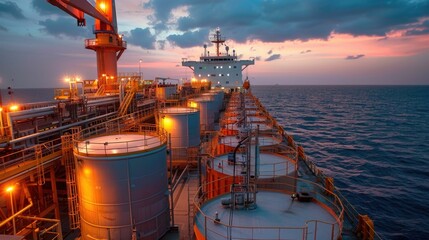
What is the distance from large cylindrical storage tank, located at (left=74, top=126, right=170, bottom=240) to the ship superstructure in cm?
6131

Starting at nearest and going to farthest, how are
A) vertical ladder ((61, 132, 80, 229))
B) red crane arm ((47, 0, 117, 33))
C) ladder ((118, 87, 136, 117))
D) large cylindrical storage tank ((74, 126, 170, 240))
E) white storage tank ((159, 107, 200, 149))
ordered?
large cylindrical storage tank ((74, 126, 170, 240)) → vertical ladder ((61, 132, 80, 229)) → white storage tank ((159, 107, 200, 149)) → ladder ((118, 87, 136, 117)) → red crane arm ((47, 0, 117, 33))

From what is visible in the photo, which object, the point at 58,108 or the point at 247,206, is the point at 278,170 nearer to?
the point at 247,206

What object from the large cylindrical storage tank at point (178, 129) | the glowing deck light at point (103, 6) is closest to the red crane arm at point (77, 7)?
the glowing deck light at point (103, 6)

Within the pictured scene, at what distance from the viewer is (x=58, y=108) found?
16.2 meters

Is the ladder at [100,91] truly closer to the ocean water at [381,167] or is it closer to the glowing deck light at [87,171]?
the glowing deck light at [87,171]

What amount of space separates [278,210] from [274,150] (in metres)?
8.49

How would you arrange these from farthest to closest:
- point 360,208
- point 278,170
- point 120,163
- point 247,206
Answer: point 360,208
point 278,170
point 120,163
point 247,206

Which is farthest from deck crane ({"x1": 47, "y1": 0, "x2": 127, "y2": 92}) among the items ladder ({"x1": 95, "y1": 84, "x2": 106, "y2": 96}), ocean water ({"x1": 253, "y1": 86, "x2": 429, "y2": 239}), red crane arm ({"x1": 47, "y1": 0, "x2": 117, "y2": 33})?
ocean water ({"x1": 253, "y1": 86, "x2": 429, "y2": 239})

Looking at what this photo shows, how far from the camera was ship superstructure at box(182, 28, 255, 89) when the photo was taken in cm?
7097

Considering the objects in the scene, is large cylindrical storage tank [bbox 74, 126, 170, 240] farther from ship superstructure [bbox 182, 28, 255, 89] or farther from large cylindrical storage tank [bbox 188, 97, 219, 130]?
ship superstructure [bbox 182, 28, 255, 89]

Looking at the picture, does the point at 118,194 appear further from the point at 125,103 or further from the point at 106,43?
the point at 106,43

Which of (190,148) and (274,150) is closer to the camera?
(274,150)

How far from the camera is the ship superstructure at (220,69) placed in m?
71.0

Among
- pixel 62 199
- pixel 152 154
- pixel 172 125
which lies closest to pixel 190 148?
pixel 172 125
